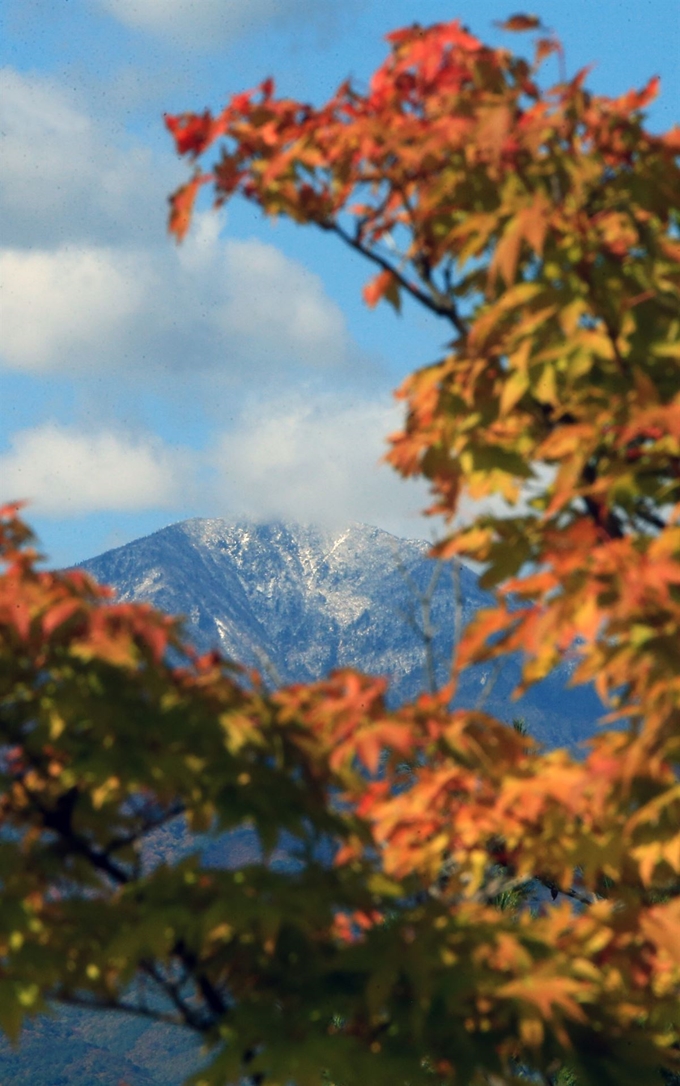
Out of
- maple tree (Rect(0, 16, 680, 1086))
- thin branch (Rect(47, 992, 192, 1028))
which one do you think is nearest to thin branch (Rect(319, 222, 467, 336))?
maple tree (Rect(0, 16, 680, 1086))

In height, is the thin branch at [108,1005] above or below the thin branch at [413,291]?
below

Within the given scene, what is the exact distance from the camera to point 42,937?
15.1ft

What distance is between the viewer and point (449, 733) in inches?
177

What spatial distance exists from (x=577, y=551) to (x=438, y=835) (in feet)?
5.66

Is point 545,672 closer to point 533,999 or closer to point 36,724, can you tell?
point 533,999

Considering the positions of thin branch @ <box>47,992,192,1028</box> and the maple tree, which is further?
thin branch @ <box>47,992,192,1028</box>

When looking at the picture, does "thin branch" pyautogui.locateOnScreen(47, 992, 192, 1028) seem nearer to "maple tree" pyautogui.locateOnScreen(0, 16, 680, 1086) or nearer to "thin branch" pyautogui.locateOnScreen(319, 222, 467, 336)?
"maple tree" pyautogui.locateOnScreen(0, 16, 680, 1086)

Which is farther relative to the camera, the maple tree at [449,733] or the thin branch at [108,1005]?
the thin branch at [108,1005]

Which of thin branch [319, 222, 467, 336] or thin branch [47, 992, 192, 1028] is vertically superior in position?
thin branch [319, 222, 467, 336]

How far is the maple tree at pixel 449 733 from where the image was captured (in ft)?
13.7

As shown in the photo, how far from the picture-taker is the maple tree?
418cm

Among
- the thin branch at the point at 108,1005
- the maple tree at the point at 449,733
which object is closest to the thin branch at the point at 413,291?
the maple tree at the point at 449,733

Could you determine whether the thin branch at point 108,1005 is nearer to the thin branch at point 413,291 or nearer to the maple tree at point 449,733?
the maple tree at point 449,733

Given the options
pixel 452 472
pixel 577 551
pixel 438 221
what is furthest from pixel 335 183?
pixel 577 551
